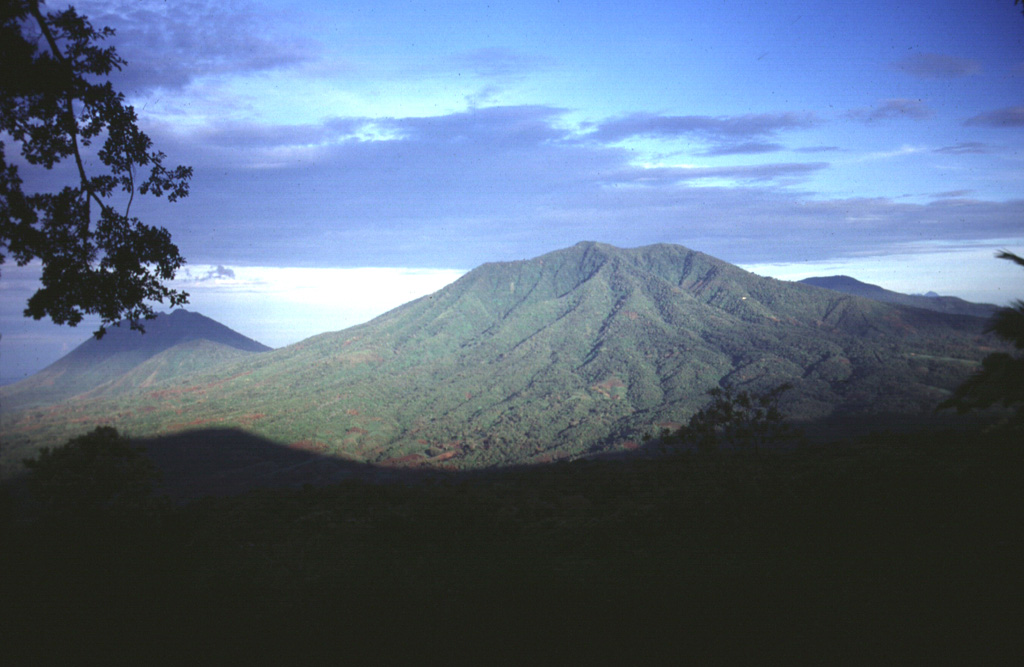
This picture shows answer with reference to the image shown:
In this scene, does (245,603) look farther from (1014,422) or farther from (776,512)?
(1014,422)

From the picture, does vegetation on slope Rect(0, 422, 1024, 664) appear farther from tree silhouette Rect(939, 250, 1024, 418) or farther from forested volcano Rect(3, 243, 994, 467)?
forested volcano Rect(3, 243, 994, 467)

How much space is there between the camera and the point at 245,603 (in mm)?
7730

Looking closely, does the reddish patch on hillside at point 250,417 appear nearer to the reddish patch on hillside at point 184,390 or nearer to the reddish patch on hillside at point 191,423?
the reddish patch on hillside at point 191,423

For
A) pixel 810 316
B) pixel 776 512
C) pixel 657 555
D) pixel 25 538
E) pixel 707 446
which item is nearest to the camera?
pixel 25 538

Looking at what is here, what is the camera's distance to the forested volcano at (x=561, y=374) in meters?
86.7

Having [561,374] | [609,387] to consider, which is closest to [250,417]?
[561,374]

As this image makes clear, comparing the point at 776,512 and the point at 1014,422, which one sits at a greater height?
the point at 1014,422

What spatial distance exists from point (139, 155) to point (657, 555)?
1253cm

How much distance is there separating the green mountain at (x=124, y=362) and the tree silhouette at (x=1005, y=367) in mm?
60616

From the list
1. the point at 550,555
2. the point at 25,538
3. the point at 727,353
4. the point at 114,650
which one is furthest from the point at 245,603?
the point at 727,353

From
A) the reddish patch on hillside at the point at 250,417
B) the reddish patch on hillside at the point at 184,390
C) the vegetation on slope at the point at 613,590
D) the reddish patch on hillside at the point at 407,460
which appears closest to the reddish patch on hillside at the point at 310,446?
the reddish patch on hillside at the point at 250,417

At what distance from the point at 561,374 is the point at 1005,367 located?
125149 mm

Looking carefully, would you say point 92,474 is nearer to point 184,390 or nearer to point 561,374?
point 184,390

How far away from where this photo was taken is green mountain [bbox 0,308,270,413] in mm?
74794
